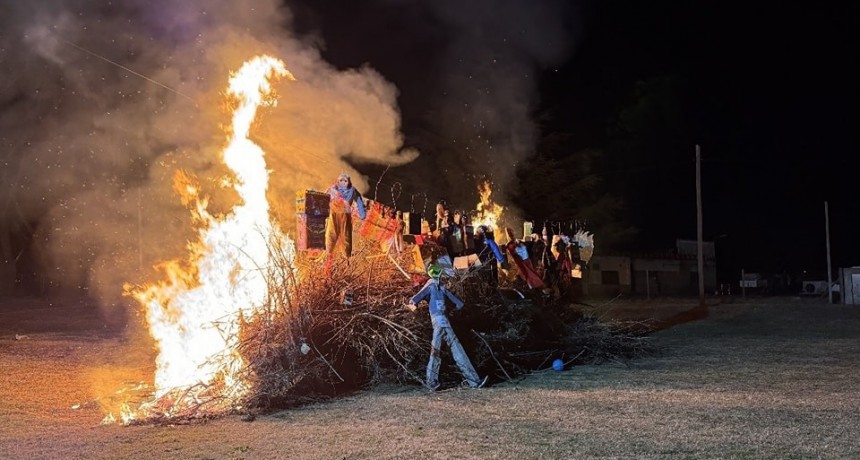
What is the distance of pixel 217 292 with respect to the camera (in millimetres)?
10242

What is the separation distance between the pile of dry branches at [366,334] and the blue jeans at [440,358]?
0.81ft

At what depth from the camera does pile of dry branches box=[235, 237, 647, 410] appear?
9367 mm

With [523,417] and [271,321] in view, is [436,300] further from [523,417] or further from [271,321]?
[523,417]

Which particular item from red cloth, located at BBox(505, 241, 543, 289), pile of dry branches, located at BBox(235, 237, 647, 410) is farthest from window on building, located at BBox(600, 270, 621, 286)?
pile of dry branches, located at BBox(235, 237, 647, 410)

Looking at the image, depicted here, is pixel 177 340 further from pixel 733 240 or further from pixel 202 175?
pixel 733 240

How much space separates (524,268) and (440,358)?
572 cm

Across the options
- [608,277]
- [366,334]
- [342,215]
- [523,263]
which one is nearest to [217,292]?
[366,334]

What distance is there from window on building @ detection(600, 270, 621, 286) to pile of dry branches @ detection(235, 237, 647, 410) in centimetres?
2640

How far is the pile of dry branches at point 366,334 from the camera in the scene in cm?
937

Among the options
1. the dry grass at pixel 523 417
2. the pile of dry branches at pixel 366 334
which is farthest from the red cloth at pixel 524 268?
the dry grass at pixel 523 417

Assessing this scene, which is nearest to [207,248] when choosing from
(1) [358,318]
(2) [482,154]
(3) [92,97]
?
A: (1) [358,318]

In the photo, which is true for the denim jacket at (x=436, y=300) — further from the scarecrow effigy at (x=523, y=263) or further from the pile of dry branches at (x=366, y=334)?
the scarecrow effigy at (x=523, y=263)

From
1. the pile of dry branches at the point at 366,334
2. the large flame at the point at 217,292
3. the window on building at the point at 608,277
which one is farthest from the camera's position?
the window on building at the point at 608,277

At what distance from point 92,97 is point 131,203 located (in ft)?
22.3
